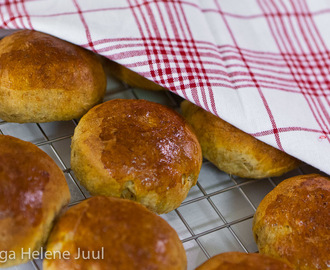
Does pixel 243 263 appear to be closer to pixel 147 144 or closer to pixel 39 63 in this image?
pixel 147 144

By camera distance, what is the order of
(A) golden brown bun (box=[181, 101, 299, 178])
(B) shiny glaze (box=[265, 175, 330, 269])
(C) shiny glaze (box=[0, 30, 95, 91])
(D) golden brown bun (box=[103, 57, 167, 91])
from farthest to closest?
(D) golden brown bun (box=[103, 57, 167, 91]) → (A) golden brown bun (box=[181, 101, 299, 178]) → (C) shiny glaze (box=[0, 30, 95, 91]) → (B) shiny glaze (box=[265, 175, 330, 269])

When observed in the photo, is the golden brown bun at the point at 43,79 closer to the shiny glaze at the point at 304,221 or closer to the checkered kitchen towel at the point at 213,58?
the checkered kitchen towel at the point at 213,58

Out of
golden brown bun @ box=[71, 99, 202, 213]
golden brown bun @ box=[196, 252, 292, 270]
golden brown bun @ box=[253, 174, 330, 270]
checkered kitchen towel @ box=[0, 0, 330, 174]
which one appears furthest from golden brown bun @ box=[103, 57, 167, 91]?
golden brown bun @ box=[196, 252, 292, 270]

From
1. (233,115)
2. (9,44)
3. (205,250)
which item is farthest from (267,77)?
(9,44)

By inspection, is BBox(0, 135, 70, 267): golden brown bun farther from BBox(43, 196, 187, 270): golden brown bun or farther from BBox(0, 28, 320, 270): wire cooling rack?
BBox(0, 28, 320, 270): wire cooling rack

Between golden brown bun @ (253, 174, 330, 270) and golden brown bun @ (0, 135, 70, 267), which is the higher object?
golden brown bun @ (0, 135, 70, 267)

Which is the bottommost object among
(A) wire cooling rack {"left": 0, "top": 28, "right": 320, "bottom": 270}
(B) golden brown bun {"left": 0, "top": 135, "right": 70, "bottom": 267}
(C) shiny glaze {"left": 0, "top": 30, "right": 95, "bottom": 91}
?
(A) wire cooling rack {"left": 0, "top": 28, "right": 320, "bottom": 270}

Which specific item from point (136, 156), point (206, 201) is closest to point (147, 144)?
point (136, 156)

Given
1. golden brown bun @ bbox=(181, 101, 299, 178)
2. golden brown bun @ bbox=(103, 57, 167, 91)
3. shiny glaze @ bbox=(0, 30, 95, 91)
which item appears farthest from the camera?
golden brown bun @ bbox=(103, 57, 167, 91)
